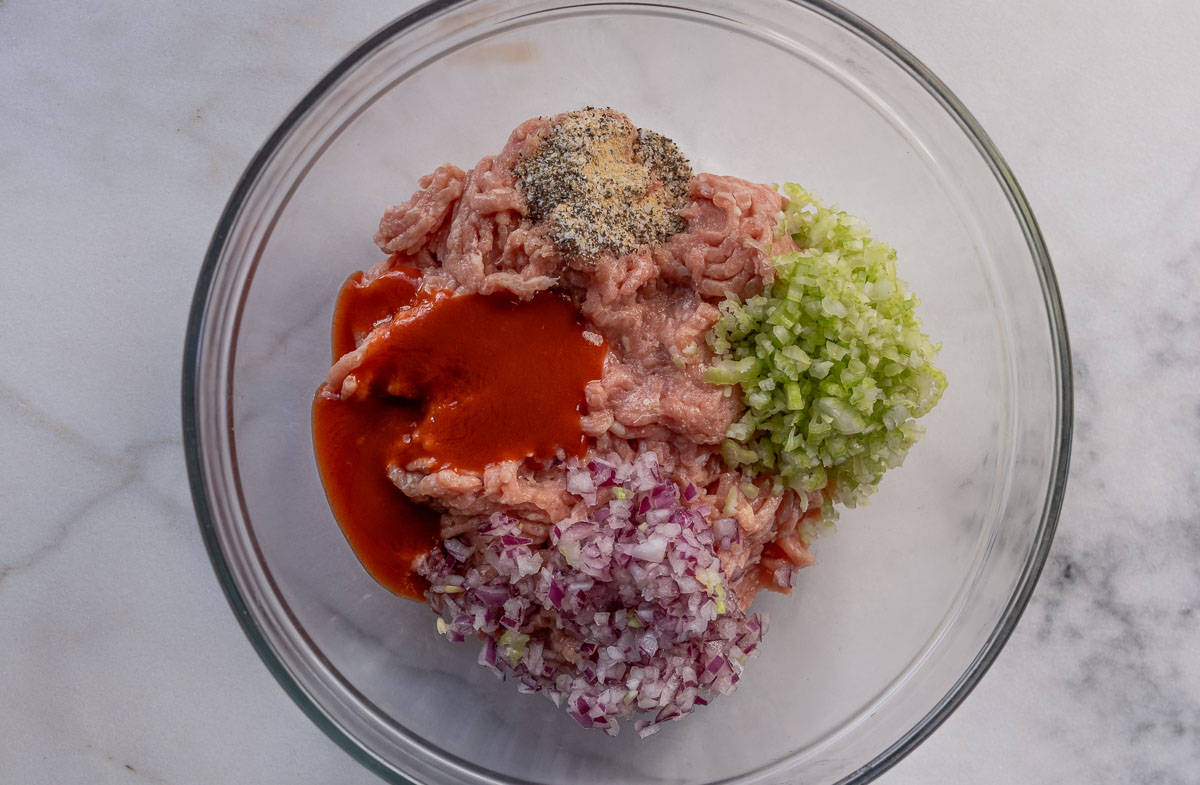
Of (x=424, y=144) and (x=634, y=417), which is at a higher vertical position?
(x=424, y=144)

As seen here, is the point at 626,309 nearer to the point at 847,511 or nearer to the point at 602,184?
the point at 602,184

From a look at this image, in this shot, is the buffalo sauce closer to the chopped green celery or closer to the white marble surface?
the chopped green celery

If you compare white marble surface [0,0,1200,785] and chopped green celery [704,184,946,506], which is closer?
chopped green celery [704,184,946,506]

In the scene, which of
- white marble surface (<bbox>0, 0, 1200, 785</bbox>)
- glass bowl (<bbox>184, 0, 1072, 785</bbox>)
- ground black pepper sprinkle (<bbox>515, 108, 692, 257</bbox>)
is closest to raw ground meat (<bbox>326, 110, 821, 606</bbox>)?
ground black pepper sprinkle (<bbox>515, 108, 692, 257</bbox>)

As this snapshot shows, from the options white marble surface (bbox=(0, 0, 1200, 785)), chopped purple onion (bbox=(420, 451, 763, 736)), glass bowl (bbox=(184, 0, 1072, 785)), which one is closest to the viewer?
chopped purple onion (bbox=(420, 451, 763, 736))

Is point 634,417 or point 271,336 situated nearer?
point 634,417

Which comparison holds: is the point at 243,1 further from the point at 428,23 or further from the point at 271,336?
the point at 271,336

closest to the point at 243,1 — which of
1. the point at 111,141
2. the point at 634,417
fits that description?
the point at 111,141
